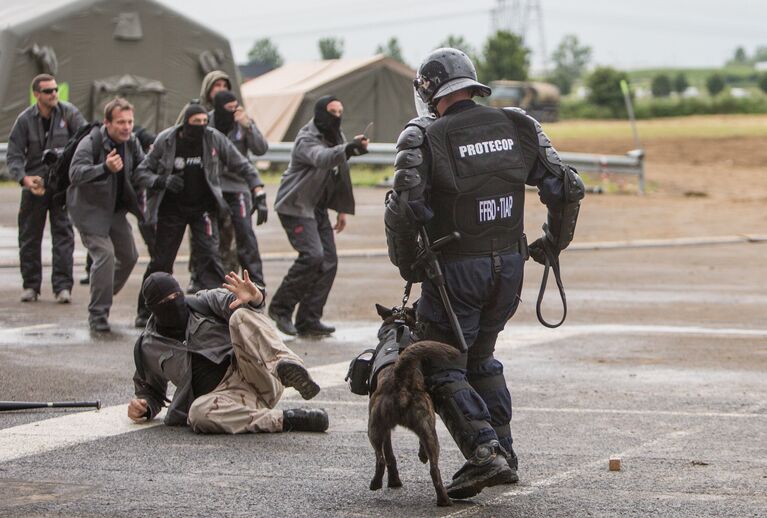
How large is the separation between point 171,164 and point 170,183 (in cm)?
21

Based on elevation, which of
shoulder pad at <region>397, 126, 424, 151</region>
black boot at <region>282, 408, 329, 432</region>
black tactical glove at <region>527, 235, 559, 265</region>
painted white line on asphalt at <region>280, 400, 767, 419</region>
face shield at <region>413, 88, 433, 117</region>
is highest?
face shield at <region>413, 88, 433, 117</region>

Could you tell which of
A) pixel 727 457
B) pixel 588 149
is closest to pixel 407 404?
pixel 727 457

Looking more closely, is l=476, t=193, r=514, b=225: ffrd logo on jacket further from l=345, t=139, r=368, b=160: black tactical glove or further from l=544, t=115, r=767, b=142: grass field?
l=544, t=115, r=767, b=142: grass field

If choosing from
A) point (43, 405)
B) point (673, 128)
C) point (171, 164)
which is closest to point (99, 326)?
point (171, 164)

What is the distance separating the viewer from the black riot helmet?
21.0 feet

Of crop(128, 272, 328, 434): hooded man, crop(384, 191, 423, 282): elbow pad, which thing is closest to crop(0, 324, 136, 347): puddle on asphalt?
crop(128, 272, 328, 434): hooded man

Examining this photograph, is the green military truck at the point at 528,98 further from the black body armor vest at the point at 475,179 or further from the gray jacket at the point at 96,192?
the black body armor vest at the point at 475,179

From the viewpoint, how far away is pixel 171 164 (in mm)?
11484

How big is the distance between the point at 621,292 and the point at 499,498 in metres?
8.54

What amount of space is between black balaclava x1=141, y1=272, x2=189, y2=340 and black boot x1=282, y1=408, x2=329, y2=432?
76 cm

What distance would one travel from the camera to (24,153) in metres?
13.1

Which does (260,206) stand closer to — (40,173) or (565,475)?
(40,173)

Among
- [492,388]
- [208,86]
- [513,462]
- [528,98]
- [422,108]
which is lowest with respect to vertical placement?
[528,98]

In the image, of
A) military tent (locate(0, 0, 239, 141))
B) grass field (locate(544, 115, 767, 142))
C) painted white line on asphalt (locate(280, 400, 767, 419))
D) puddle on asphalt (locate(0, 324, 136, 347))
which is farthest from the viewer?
grass field (locate(544, 115, 767, 142))
